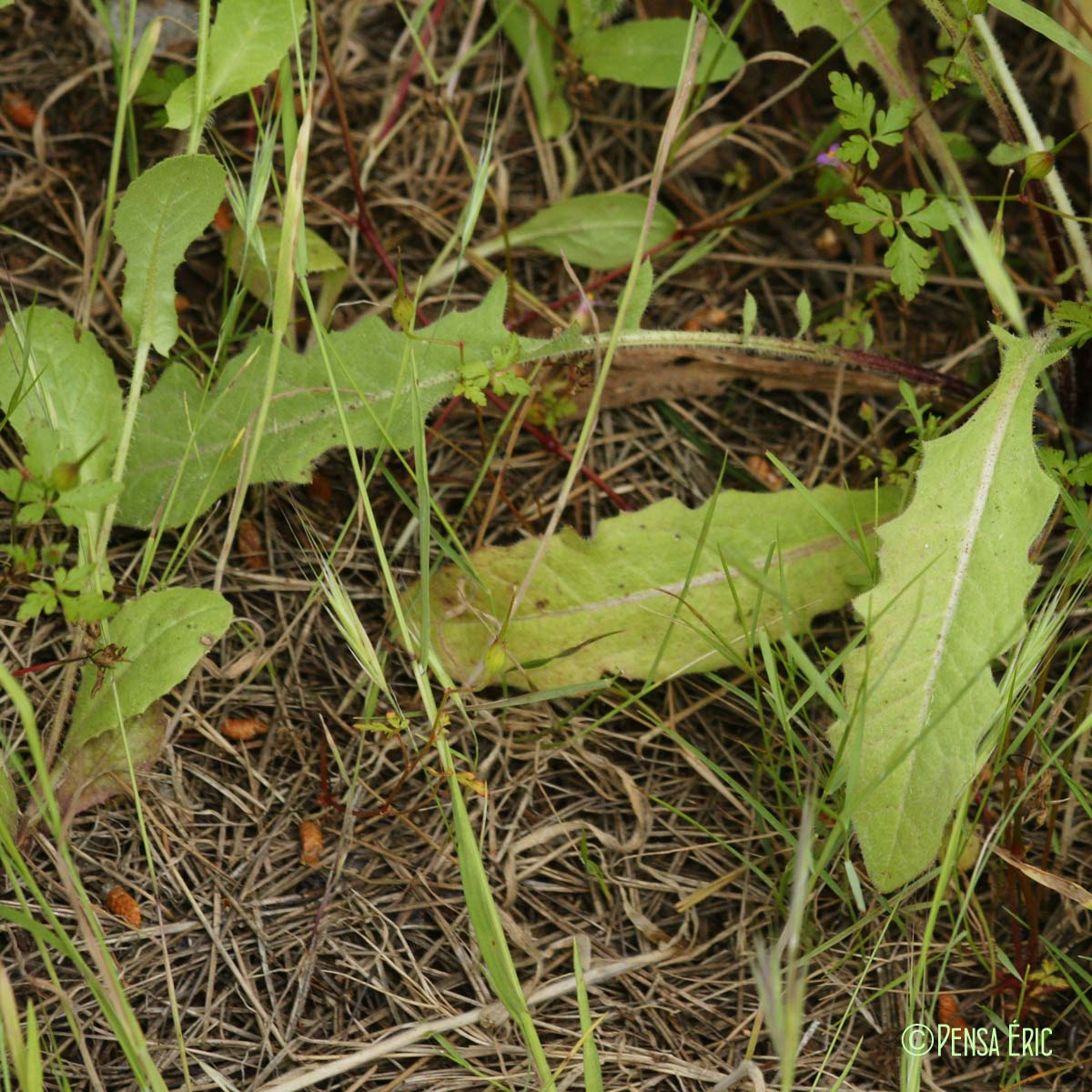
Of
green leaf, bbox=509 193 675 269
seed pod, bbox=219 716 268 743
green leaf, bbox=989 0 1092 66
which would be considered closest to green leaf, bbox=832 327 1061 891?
green leaf, bbox=989 0 1092 66

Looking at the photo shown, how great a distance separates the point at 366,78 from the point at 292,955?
183 cm

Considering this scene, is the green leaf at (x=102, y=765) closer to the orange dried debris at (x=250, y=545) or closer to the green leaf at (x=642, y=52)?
the orange dried debris at (x=250, y=545)

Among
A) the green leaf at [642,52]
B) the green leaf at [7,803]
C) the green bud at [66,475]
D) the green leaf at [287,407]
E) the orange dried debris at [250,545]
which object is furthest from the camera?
the green leaf at [642,52]

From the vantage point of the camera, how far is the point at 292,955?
1.71 metres

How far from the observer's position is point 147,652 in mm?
1726

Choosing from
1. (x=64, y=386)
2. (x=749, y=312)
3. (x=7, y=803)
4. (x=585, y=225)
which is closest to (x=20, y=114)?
(x=64, y=386)

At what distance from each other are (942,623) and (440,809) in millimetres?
895

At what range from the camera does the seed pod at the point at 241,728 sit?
1861mm

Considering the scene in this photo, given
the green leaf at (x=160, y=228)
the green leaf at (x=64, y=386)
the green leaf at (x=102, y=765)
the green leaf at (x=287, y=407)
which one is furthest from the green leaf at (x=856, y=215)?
the green leaf at (x=102, y=765)

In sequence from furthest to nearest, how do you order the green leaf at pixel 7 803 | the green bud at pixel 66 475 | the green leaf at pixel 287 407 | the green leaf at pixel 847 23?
the green leaf at pixel 847 23
the green leaf at pixel 287 407
the green leaf at pixel 7 803
the green bud at pixel 66 475

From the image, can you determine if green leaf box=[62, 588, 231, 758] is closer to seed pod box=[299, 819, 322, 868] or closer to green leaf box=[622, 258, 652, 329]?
seed pod box=[299, 819, 322, 868]

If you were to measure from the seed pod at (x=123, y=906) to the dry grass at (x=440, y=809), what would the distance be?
0.02 meters

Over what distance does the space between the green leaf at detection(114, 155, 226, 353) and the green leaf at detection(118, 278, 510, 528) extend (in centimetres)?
10

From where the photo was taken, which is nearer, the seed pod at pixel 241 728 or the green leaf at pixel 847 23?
the seed pod at pixel 241 728
